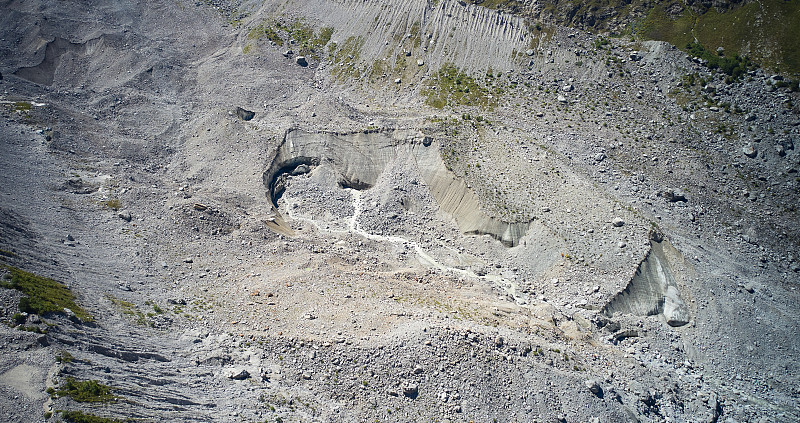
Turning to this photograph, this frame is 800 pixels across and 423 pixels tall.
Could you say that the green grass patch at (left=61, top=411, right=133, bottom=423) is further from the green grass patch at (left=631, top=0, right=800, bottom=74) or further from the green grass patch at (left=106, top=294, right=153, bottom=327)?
the green grass patch at (left=631, top=0, right=800, bottom=74)

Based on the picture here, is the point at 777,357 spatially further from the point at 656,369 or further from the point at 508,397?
the point at 508,397

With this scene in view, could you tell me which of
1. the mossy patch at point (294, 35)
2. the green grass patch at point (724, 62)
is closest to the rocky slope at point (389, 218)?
the mossy patch at point (294, 35)

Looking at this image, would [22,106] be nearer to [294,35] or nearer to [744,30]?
[294,35]

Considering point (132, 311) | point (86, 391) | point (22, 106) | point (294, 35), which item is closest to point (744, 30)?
point (294, 35)

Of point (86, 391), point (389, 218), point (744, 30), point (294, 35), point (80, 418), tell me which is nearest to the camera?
point (80, 418)

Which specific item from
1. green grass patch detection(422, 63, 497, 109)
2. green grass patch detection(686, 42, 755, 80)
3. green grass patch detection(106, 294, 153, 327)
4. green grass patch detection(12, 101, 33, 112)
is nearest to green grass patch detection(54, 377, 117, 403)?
green grass patch detection(106, 294, 153, 327)

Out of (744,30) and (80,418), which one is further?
(744,30)

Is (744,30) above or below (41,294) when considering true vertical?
above

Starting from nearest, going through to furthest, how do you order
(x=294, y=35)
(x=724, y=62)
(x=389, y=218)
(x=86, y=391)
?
1. (x=86, y=391)
2. (x=389, y=218)
3. (x=724, y=62)
4. (x=294, y=35)
